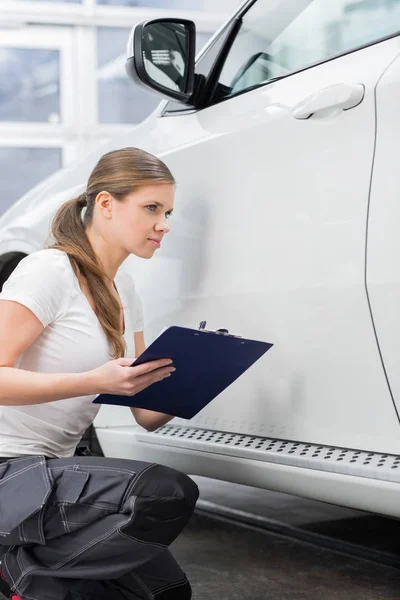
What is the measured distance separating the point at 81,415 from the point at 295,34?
3.45ft

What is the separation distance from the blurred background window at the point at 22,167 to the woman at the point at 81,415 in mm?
6969

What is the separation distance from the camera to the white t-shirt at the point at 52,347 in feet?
5.80

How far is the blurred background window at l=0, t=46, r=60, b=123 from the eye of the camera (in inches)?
345

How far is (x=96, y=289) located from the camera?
1872 mm

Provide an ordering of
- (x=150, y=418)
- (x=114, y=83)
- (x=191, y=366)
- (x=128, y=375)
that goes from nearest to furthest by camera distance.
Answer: (x=128, y=375) → (x=191, y=366) → (x=150, y=418) → (x=114, y=83)

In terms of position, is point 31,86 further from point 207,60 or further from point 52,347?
point 52,347

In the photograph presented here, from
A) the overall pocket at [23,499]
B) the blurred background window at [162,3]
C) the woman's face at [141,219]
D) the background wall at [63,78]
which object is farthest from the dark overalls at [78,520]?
the blurred background window at [162,3]

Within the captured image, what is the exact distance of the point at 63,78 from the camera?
8758 millimetres

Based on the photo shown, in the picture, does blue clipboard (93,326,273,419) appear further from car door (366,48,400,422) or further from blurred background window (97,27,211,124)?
blurred background window (97,27,211,124)

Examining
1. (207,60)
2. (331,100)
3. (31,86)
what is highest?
(31,86)

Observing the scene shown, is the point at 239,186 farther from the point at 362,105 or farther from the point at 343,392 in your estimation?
the point at 343,392

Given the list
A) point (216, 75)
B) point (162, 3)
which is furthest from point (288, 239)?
point (162, 3)

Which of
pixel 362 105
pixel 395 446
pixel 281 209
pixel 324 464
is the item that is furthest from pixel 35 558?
pixel 362 105

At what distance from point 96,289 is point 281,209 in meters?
0.45
